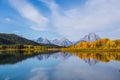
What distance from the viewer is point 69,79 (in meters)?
32.2

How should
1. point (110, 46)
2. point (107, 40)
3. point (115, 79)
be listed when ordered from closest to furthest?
point (115, 79), point (110, 46), point (107, 40)

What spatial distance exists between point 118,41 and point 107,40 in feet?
37.1

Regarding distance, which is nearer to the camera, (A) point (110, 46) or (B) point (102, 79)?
(B) point (102, 79)

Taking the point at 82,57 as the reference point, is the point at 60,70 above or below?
below

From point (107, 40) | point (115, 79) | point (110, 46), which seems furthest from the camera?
point (107, 40)

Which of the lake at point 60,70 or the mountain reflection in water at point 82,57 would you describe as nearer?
the lake at point 60,70

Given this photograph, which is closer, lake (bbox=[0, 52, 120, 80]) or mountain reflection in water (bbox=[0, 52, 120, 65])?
lake (bbox=[0, 52, 120, 80])

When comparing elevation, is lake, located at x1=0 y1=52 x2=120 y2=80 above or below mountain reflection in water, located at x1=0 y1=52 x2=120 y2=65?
below

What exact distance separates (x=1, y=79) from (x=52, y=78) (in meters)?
8.48

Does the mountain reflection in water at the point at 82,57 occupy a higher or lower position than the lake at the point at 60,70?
higher

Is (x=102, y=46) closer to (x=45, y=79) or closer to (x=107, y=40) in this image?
(x=107, y=40)

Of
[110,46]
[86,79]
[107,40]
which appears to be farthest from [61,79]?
[107,40]

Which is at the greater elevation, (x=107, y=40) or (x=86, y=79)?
(x=107, y=40)

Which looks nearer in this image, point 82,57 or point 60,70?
point 60,70
